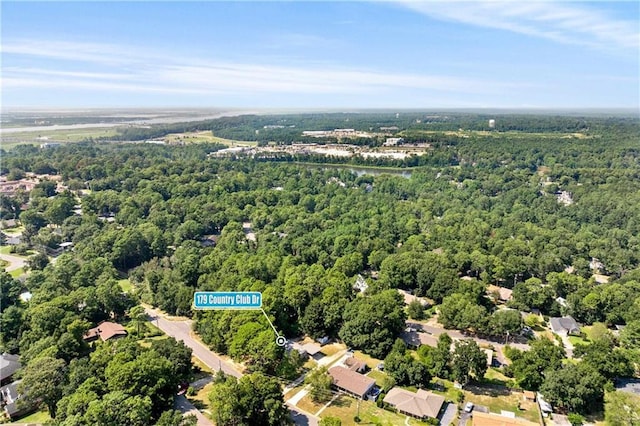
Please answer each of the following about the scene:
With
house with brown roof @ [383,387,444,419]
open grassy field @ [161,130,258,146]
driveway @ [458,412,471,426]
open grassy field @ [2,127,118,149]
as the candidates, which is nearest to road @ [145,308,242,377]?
house with brown roof @ [383,387,444,419]

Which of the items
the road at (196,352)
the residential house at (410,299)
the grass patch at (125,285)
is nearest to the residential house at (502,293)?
the residential house at (410,299)

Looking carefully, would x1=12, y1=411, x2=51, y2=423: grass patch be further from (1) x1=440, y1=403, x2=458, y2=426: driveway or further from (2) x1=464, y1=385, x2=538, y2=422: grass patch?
(2) x1=464, y1=385, x2=538, y2=422: grass patch

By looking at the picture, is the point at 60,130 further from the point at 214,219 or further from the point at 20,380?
the point at 20,380

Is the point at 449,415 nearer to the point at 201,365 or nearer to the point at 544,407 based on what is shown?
the point at 544,407

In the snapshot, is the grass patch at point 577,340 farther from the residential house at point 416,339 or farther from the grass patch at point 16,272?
the grass patch at point 16,272

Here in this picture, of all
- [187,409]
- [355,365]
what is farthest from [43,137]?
[355,365]

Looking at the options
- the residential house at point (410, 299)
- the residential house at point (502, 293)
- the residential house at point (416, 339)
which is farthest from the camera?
the residential house at point (502, 293)
